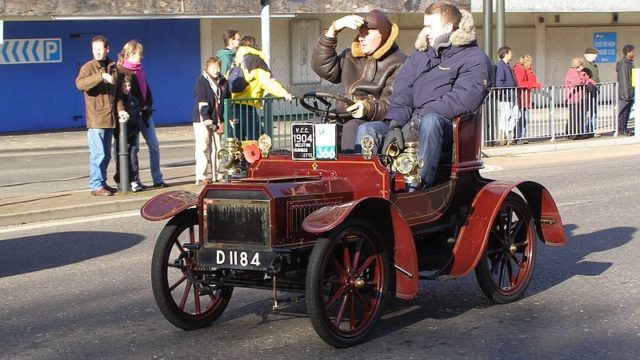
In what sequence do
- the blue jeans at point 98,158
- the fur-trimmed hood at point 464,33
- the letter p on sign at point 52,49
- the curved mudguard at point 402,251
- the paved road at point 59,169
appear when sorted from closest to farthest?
the curved mudguard at point 402,251, the fur-trimmed hood at point 464,33, the blue jeans at point 98,158, the paved road at point 59,169, the letter p on sign at point 52,49

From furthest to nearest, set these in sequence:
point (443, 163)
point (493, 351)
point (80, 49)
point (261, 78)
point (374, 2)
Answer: point (374, 2) → point (80, 49) → point (261, 78) → point (443, 163) → point (493, 351)

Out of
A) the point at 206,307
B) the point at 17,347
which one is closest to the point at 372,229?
the point at 206,307

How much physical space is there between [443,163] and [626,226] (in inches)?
167

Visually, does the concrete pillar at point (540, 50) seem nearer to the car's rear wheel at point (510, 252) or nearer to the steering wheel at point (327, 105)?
the car's rear wheel at point (510, 252)

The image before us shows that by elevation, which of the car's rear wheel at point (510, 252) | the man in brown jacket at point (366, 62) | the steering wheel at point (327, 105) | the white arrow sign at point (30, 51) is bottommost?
the car's rear wheel at point (510, 252)

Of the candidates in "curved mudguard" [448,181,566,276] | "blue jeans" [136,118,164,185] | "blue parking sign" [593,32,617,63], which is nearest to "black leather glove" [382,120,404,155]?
"curved mudguard" [448,181,566,276]

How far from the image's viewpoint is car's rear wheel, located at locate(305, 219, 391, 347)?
6094mm

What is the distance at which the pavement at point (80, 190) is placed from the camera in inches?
477

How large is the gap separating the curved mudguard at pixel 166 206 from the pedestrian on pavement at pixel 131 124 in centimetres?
676

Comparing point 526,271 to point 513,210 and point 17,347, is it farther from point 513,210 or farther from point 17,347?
point 17,347

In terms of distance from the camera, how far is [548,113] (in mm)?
20469

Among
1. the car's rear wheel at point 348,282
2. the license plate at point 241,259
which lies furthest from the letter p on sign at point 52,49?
the car's rear wheel at point 348,282

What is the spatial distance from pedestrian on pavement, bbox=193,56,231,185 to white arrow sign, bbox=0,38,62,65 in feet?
38.3

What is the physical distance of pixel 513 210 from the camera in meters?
7.65
